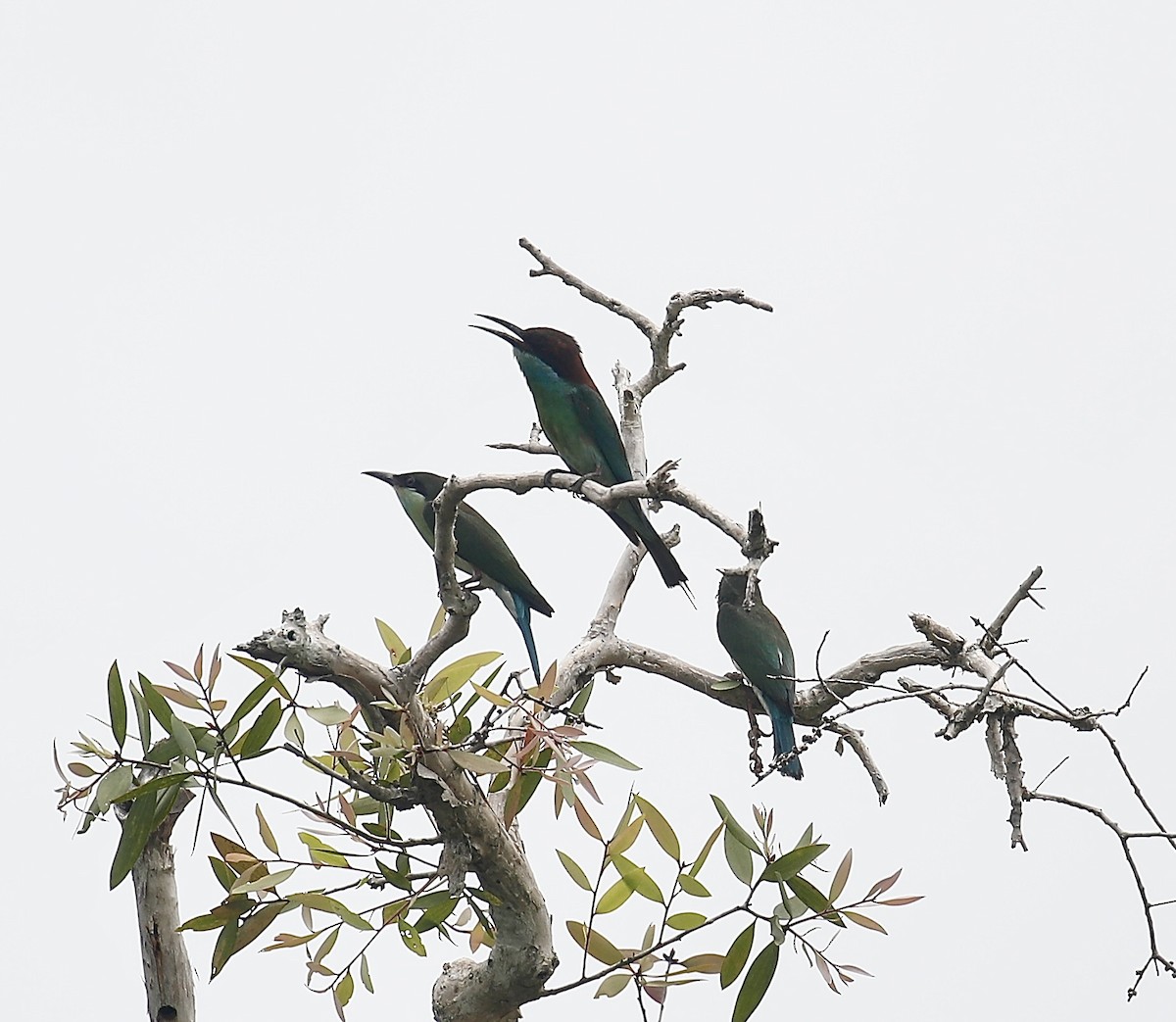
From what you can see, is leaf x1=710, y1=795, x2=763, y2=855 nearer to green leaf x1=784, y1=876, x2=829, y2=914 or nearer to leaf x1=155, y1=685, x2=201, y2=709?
green leaf x1=784, y1=876, x2=829, y2=914

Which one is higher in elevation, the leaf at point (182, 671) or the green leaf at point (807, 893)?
the leaf at point (182, 671)

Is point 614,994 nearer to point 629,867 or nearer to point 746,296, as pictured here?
point 629,867

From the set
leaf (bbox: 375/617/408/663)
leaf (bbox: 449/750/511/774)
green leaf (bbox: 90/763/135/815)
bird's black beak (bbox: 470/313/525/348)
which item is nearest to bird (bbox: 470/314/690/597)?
bird's black beak (bbox: 470/313/525/348)

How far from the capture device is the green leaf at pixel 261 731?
4.44ft

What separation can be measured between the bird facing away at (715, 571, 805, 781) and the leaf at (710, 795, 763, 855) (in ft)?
1.78

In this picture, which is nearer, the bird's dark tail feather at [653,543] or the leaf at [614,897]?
the leaf at [614,897]

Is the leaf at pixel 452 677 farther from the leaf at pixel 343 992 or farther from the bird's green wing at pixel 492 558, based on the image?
the bird's green wing at pixel 492 558

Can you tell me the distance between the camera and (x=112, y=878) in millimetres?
1336

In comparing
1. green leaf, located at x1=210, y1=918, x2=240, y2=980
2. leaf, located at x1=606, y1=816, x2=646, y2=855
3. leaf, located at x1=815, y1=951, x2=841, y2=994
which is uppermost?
green leaf, located at x1=210, y1=918, x2=240, y2=980

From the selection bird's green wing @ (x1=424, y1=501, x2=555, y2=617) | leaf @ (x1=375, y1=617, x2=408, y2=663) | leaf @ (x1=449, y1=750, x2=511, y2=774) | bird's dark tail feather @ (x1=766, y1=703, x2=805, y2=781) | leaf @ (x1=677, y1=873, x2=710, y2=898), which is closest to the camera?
leaf @ (x1=449, y1=750, x2=511, y2=774)

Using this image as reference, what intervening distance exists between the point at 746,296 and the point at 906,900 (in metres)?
0.95

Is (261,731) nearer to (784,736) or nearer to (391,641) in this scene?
(391,641)

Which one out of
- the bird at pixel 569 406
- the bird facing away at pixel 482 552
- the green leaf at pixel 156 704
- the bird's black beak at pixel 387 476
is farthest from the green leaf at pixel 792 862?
the bird's black beak at pixel 387 476

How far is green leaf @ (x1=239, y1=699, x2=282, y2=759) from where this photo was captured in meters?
1.35
